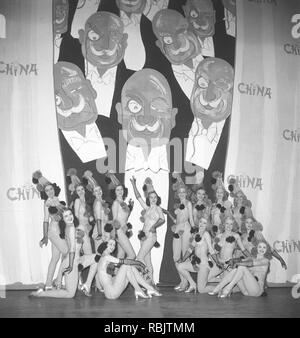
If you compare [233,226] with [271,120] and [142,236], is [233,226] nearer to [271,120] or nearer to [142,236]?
[142,236]

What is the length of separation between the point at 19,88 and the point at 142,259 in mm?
1705

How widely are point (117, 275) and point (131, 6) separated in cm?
222

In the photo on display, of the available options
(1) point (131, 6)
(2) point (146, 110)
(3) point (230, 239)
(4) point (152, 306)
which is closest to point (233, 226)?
(3) point (230, 239)

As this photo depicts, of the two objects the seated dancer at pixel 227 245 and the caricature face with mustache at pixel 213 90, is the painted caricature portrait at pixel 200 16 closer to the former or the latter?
the caricature face with mustache at pixel 213 90

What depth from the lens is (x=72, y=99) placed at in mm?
4668

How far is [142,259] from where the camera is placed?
4.58m

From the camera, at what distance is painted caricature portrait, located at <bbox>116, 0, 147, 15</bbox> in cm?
475

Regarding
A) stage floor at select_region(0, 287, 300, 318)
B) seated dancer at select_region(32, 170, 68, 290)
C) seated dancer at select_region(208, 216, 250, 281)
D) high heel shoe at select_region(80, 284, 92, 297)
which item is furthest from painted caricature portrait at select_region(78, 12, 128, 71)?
stage floor at select_region(0, 287, 300, 318)

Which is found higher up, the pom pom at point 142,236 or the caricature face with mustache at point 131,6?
the caricature face with mustache at point 131,6

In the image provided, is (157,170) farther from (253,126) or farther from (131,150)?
(253,126)

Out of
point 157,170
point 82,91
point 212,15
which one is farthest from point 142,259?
point 212,15

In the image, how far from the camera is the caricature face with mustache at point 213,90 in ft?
15.8

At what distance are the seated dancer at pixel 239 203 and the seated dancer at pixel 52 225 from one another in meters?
1.41

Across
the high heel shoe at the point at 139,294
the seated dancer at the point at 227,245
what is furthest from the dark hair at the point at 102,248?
the seated dancer at the point at 227,245
